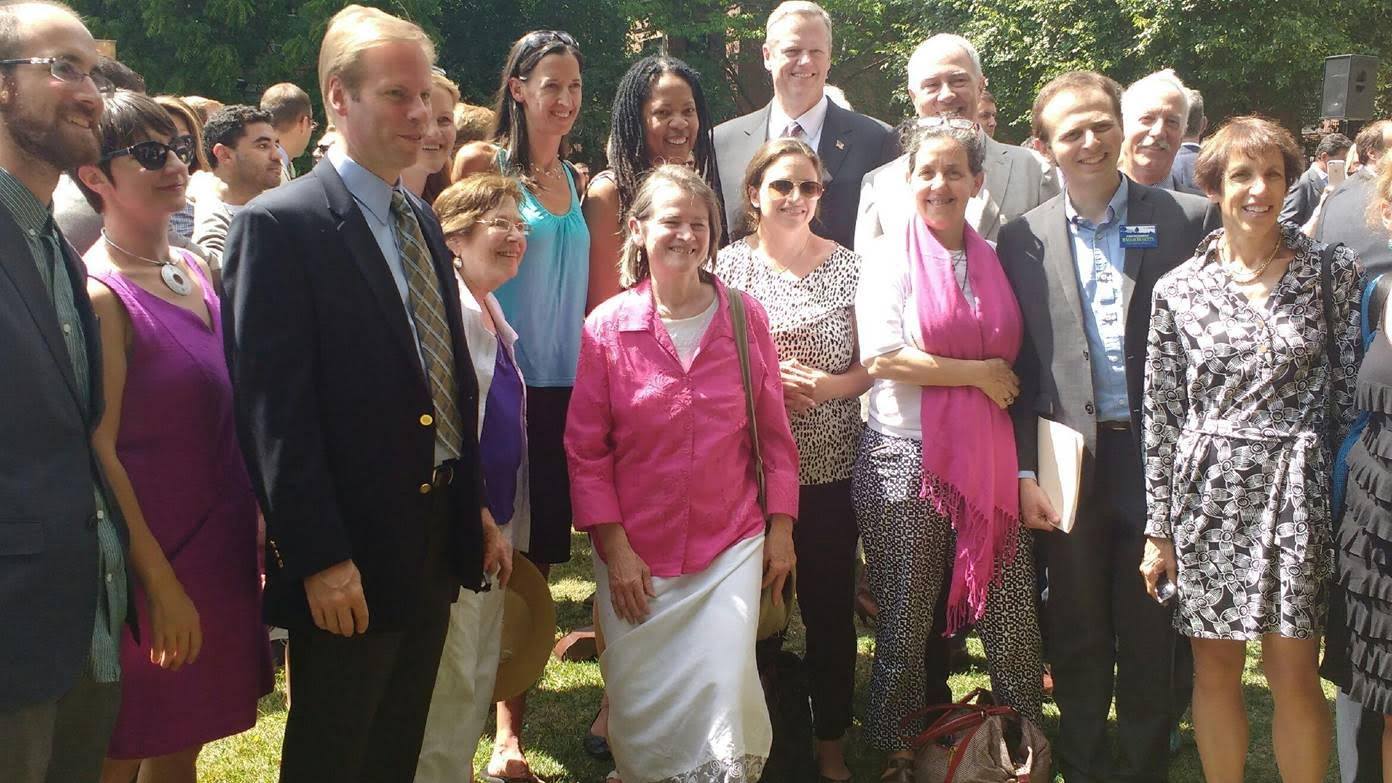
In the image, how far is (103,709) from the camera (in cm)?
234

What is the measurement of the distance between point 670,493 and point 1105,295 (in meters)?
1.58

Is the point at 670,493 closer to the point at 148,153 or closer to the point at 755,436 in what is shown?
the point at 755,436

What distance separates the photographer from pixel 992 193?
443 cm

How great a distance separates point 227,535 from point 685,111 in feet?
7.74

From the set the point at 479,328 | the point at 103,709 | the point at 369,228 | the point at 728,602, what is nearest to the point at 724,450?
the point at 728,602

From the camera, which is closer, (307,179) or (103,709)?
(103,709)

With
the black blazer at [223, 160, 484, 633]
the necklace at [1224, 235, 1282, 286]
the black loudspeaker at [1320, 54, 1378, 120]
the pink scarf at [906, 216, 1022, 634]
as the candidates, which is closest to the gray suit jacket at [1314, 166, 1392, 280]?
the necklace at [1224, 235, 1282, 286]

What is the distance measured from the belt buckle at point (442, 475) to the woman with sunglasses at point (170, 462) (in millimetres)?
523

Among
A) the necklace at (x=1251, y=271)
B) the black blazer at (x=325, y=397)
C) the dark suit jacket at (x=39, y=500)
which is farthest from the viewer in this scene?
the necklace at (x=1251, y=271)

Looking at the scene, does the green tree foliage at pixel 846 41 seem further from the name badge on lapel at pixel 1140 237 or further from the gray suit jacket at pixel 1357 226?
the name badge on lapel at pixel 1140 237

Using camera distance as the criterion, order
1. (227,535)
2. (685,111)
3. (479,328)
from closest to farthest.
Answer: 1. (227,535)
2. (479,328)
3. (685,111)

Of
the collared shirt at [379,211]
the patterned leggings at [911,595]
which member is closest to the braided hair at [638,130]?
the patterned leggings at [911,595]

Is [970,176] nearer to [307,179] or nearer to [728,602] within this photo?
[728,602]

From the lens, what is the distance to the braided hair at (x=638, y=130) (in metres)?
4.33
